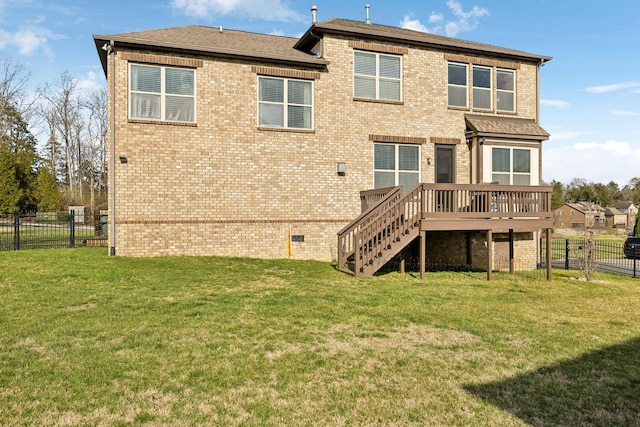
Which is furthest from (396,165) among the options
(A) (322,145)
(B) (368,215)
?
(B) (368,215)

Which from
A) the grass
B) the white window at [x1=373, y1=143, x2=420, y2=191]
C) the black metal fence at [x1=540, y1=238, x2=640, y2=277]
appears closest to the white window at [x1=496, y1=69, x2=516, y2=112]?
the white window at [x1=373, y1=143, x2=420, y2=191]

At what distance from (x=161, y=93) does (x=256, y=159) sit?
3421 millimetres

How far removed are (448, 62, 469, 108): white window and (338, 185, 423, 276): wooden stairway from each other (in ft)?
18.5

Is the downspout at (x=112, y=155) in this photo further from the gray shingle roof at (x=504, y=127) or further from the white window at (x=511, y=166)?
the white window at (x=511, y=166)

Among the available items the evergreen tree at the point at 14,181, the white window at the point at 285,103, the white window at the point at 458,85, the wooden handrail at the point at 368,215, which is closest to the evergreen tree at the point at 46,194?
the evergreen tree at the point at 14,181

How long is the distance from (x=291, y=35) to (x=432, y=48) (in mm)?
6040

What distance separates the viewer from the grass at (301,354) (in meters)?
4.30

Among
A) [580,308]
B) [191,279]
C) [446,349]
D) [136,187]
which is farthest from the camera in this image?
[136,187]

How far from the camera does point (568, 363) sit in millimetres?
5676

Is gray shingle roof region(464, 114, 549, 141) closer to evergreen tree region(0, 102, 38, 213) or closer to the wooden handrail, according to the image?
the wooden handrail

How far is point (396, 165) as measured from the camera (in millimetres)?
15602

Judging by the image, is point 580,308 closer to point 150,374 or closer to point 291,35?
point 150,374

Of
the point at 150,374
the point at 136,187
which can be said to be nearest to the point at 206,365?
the point at 150,374

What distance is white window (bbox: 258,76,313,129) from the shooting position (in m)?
14.3
